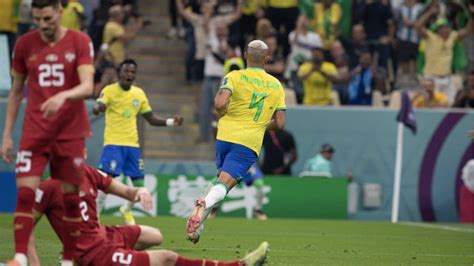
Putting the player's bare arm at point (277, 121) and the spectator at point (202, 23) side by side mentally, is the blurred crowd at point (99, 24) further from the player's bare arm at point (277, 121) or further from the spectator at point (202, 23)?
the player's bare arm at point (277, 121)

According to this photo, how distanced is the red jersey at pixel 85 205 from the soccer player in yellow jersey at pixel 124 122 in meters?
8.56

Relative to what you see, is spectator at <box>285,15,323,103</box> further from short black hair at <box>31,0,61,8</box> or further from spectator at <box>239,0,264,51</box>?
short black hair at <box>31,0,61,8</box>

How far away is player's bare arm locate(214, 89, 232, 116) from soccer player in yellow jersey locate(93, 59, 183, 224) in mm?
4521

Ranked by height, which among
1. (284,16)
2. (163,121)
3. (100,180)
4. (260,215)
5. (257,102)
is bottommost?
(260,215)

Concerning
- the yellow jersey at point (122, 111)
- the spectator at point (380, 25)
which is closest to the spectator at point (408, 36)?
the spectator at point (380, 25)

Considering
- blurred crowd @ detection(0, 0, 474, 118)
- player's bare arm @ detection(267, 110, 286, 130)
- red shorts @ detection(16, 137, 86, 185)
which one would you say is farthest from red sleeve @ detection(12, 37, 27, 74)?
blurred crowd @ detection(0, 0, 474, 118)

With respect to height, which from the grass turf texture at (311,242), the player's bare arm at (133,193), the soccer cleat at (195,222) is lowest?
the grass turf texture at (311,242)

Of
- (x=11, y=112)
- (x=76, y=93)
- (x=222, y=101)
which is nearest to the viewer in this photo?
(x=76, y=93)

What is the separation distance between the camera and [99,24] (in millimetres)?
26516

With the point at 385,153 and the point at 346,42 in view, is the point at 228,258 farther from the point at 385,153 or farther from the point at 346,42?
the point at 346,42

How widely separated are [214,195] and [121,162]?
5333mm

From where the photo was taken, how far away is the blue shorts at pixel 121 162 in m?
19.0

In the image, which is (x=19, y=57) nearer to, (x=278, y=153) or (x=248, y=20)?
(x=278, y=153)

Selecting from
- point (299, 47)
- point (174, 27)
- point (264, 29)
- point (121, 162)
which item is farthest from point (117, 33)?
point (121, 162)
